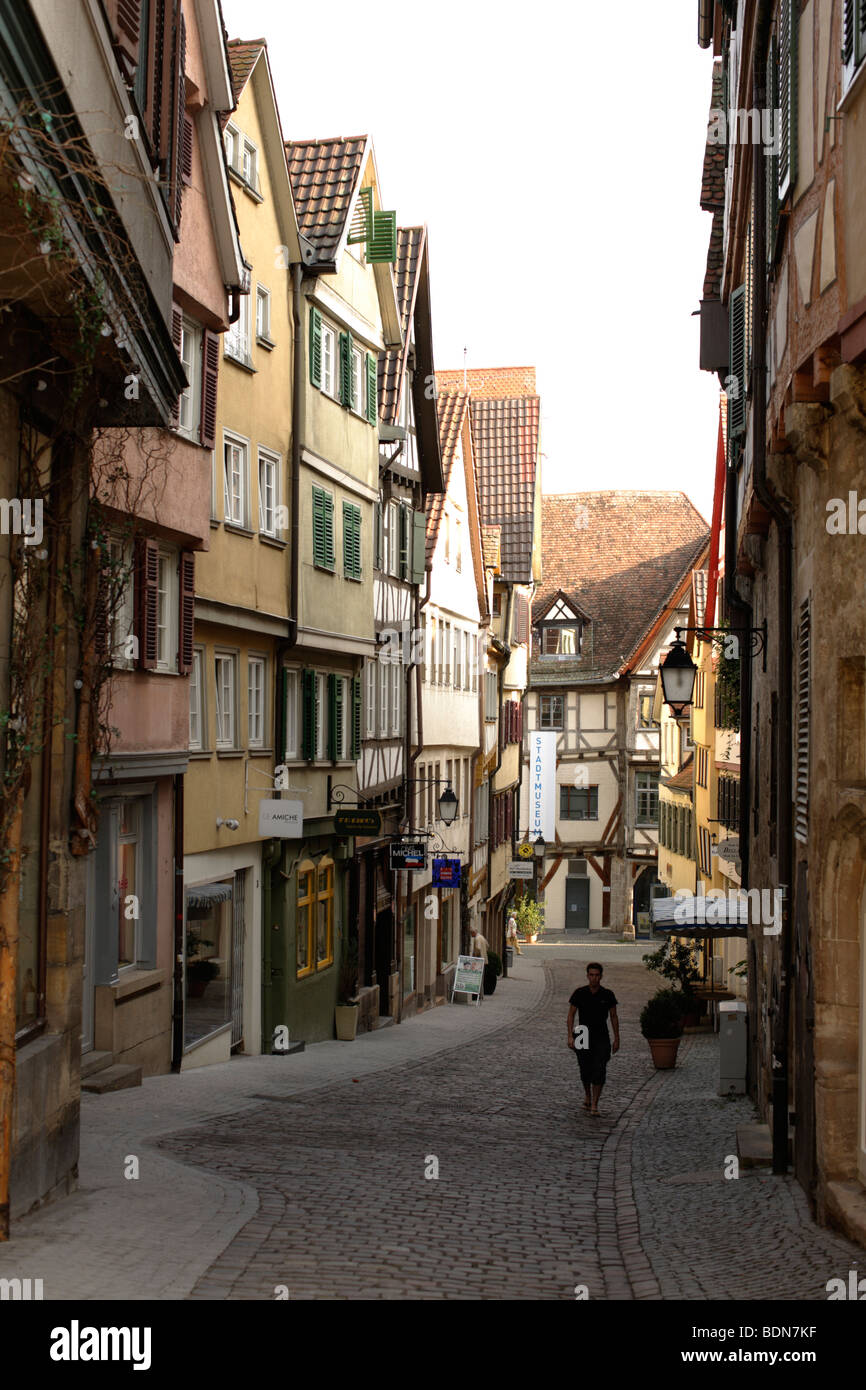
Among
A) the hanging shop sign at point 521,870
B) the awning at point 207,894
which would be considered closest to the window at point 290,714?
the awning at point 207,894

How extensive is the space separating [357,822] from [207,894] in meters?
3.69

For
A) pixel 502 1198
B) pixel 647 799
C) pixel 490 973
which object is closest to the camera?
pixel 502 1198

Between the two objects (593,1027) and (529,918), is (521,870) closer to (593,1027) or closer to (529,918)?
(529,918)

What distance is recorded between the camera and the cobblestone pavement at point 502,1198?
800 centimetres

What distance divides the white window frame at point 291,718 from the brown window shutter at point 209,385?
16.1 ft

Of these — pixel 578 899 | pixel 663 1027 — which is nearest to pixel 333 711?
pixel 663 1027

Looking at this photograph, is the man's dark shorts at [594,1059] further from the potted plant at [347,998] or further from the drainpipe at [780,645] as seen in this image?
the potted plant at [347,998]

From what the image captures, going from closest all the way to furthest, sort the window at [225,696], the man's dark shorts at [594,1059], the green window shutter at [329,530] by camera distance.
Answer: the man's dark shorts at [594,1059], the window at [225,696], the green window shutter at [329,530]

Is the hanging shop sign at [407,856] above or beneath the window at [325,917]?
above

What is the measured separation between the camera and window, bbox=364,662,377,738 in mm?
26062

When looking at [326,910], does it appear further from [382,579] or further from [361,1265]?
[361,1265]

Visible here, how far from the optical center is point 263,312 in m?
20.3

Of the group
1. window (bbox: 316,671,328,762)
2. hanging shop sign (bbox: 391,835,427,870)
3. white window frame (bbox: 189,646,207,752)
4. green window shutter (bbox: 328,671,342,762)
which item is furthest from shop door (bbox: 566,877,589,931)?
white window frame (bbox: 189,646,207,752)

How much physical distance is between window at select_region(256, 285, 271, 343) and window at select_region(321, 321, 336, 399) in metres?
2.17
